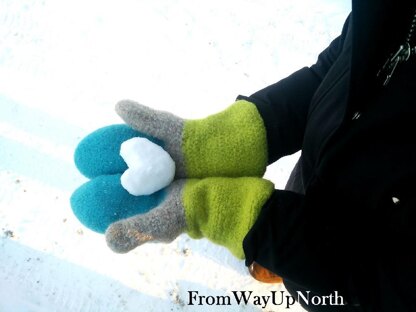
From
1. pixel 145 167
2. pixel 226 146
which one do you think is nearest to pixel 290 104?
pixel 226 146

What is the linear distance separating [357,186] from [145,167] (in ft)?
0.92

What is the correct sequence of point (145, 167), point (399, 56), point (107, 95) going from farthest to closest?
point (107, 95) → point (145, 167) → point (399, 56)

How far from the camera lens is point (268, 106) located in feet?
1.96

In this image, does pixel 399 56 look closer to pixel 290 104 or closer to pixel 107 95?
pixel 290 104

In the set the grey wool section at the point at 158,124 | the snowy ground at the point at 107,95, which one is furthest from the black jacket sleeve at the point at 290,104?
the snowy ground at the point at 107,95

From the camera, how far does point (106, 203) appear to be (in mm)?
536

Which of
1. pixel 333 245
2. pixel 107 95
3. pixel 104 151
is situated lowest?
pixel 333 245

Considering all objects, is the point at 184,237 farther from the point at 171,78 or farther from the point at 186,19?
the point at 186,19

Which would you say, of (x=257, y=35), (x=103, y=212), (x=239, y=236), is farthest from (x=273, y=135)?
(x=257, y=35)

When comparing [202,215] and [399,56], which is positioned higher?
[399,56]

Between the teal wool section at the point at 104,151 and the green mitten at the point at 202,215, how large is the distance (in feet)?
0.29

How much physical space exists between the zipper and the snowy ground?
76 centimetres

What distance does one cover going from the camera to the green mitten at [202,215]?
513 millimetres

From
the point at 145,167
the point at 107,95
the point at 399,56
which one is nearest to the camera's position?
the point at 399,56
